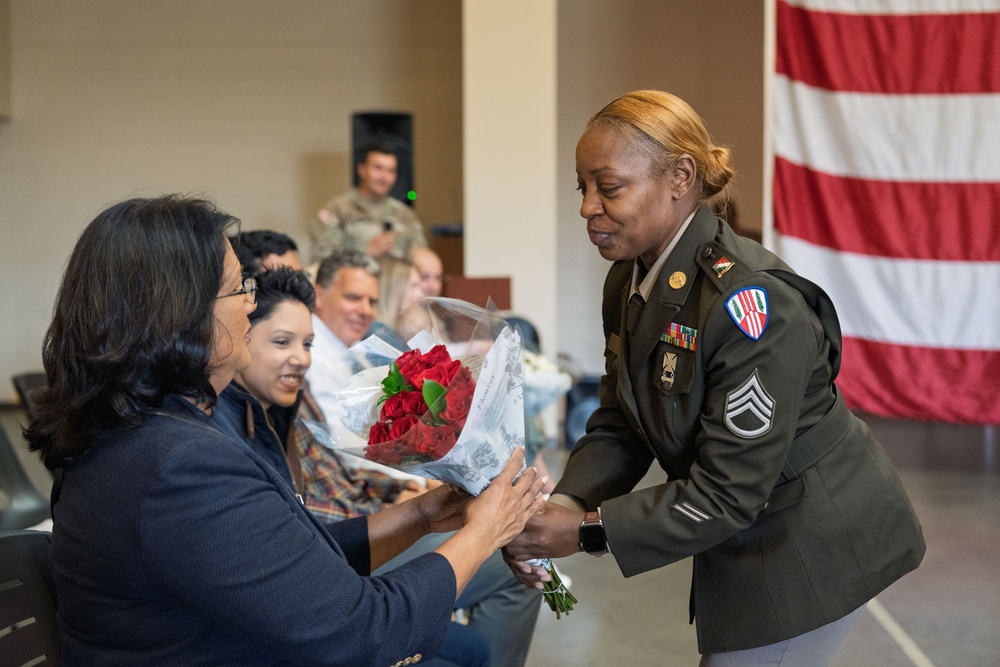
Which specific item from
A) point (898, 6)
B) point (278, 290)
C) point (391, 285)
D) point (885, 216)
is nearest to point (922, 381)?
point (885, 216)

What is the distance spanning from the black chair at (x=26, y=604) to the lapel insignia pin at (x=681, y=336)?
42.6 inches

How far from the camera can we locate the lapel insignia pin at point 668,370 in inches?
62.3

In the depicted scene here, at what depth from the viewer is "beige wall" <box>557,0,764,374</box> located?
7.88 metres

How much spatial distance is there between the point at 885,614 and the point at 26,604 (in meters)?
2.93

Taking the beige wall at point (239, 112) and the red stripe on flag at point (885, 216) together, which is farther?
the beige wall at point (239, 112)

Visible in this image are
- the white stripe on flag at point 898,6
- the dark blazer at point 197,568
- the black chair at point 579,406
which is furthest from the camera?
the black chair at point 579,406

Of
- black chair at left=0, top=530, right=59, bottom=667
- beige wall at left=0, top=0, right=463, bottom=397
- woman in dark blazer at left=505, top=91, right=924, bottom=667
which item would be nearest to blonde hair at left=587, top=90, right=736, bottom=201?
woman in dark blazer at left=505, top=91, right=924, bottom=667

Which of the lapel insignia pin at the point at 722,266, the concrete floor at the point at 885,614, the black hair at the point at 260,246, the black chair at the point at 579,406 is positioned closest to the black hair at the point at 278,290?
the black hair at the point at 260,246

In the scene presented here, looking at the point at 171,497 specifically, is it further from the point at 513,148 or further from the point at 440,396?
→ the point at 513,148

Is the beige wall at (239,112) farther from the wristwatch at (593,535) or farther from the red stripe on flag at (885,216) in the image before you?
the wristwatch at (593,535)

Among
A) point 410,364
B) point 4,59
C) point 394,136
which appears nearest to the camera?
point 410,364

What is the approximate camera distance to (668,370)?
1591 millimetres

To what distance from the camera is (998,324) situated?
4164 mm

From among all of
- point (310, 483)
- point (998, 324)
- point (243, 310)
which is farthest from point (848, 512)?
point (998, 324)
